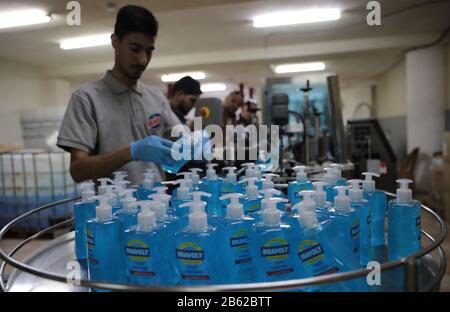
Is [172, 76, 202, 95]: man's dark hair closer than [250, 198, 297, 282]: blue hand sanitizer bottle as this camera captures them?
No

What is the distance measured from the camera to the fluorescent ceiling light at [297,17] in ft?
11.7

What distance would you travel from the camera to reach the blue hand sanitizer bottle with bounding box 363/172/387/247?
30.2 inches

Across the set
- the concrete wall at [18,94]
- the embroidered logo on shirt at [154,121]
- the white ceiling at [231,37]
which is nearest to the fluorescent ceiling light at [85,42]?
the white ceiling at [231,37]

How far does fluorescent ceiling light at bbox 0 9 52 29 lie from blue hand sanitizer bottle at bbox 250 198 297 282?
12.0ft

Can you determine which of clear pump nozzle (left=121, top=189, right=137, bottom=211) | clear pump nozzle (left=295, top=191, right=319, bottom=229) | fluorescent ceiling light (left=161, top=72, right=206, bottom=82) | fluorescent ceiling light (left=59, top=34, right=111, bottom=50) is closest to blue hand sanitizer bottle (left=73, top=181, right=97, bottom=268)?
clear pump nozzle (left=121, top=189, right=137, bottom=211)

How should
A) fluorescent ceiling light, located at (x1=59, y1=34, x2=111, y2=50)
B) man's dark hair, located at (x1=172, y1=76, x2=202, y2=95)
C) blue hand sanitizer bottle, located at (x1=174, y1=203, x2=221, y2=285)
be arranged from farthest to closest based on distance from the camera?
fluorescent ceiling light, located at (x1=59, y1=34, x2=111, y2=50)
man's dark hair, located at (x1=172, y1=76, x2=202, y2=95)
blue hand sanitizer bottle, located at (x1=174, y1=203, x2=221, y2=285)

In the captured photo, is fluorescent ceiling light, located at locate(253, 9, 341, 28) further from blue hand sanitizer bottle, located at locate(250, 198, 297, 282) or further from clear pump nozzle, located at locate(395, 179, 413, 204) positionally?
blue hand sanitizer bottle, located at locate(250, 198, 297, 282)

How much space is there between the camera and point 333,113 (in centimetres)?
174

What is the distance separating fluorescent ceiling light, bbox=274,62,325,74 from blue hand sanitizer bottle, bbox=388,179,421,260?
596 centimetres

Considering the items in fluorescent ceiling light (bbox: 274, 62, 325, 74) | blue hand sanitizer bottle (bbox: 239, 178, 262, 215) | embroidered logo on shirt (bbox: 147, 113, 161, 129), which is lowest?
blue hand sanitizer bottle (bbox: 239, 178, 262, 215)

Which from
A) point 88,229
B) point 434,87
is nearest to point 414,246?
point 88,229

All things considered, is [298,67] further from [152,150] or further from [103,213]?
[103,213]

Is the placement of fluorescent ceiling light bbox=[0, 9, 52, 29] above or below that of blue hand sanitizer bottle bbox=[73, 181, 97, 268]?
above

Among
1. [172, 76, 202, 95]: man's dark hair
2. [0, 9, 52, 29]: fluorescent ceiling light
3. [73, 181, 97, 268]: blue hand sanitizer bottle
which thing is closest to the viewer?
[73, 181, 97, 268]: blue hand sanitizer bottle
